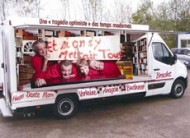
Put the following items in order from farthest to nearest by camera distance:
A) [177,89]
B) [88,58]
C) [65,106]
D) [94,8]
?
[94,8] < [177,89] < [88,58] < [65,106]

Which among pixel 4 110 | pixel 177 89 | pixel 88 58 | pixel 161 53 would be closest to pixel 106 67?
pixel 88 58

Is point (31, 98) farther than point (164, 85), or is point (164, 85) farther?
point (164, 85)

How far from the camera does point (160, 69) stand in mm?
9641

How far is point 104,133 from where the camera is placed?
673 centimetres

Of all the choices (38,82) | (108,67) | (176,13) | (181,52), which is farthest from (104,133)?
(176,13)

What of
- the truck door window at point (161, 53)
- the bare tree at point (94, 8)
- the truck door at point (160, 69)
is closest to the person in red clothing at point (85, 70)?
the truck door at point (160, 69)

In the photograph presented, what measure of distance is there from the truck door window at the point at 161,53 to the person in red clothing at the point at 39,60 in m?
3.67

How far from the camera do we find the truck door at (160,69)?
952cm

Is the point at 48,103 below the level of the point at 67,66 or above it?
below

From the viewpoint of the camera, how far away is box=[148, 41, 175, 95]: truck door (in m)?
9.52

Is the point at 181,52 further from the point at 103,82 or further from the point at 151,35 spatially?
the point at 103,82

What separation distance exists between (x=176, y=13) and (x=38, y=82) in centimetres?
2908

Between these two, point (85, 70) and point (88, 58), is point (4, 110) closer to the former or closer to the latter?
point (85, 70)

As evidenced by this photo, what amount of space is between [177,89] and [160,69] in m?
1.21
